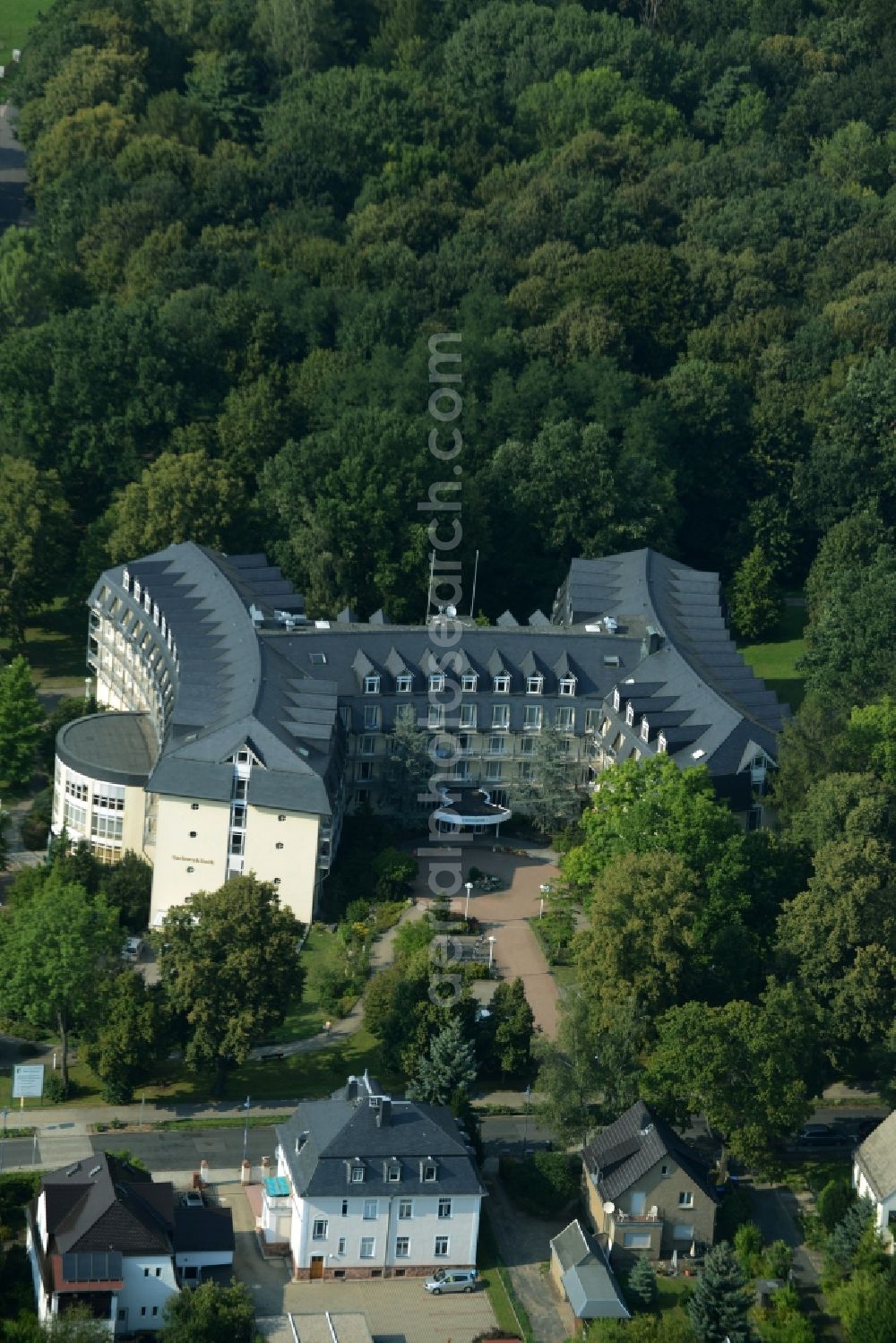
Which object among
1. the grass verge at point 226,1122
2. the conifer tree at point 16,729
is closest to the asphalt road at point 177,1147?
the grass verge at point 226,1122

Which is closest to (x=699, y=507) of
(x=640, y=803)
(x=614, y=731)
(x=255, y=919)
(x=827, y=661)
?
(x=827, y=661)

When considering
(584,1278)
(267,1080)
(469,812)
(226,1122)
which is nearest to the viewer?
(584,1278)

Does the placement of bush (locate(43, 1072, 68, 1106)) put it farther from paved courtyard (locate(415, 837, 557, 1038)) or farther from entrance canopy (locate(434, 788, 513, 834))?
entrance canopy (locate(434, 788, 513, 834))

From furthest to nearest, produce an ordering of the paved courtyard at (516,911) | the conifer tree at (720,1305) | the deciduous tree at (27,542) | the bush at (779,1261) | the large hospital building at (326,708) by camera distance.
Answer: the deciduous tree at (27,542) < the large hospital building at (326,708) < the paved courtyard at (516,911) < the bush at (779,1261) < the conifer tree at (720,1305)

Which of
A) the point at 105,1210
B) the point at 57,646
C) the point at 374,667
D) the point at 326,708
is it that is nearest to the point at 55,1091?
the point at 105,1210

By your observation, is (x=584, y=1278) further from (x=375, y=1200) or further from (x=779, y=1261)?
(x=375, y=1200)

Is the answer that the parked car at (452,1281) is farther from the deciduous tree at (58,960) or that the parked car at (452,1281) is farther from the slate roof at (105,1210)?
the deciduous tree at (58,960)

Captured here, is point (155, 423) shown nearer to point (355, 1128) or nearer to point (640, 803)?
point (640, 803)
